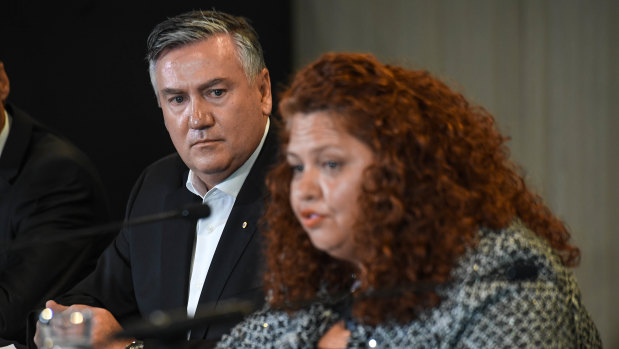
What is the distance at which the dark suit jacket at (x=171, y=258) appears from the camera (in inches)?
94.7

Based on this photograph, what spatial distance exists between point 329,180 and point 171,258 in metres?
1.03

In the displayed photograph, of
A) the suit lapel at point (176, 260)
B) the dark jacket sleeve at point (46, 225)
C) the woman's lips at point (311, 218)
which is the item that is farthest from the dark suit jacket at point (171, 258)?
the woman's lips at point (311, 218)

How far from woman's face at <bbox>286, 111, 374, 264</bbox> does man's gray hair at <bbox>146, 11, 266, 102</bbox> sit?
0.99 metres

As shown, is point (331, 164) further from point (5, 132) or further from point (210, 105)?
point (5, 132)

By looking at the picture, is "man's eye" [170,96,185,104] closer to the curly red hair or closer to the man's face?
the man's face

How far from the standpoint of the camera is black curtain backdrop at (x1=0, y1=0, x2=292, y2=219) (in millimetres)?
4297

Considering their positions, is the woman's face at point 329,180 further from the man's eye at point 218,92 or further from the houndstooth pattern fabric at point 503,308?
the man's eye at point 218,92

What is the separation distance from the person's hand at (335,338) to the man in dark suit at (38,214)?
1581mm

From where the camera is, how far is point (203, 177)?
2.66m

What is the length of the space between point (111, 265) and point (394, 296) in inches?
53.6

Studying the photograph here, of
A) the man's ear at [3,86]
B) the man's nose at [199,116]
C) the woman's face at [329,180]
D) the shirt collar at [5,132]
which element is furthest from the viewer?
the man's ear at [3,86]

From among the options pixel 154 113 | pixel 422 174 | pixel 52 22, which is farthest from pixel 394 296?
pixel 52 22

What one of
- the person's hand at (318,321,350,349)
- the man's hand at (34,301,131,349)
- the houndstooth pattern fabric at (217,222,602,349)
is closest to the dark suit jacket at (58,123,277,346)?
the man's hand at (34,301,131,349)

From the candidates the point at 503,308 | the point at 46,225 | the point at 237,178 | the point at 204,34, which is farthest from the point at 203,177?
the point at 503,308
